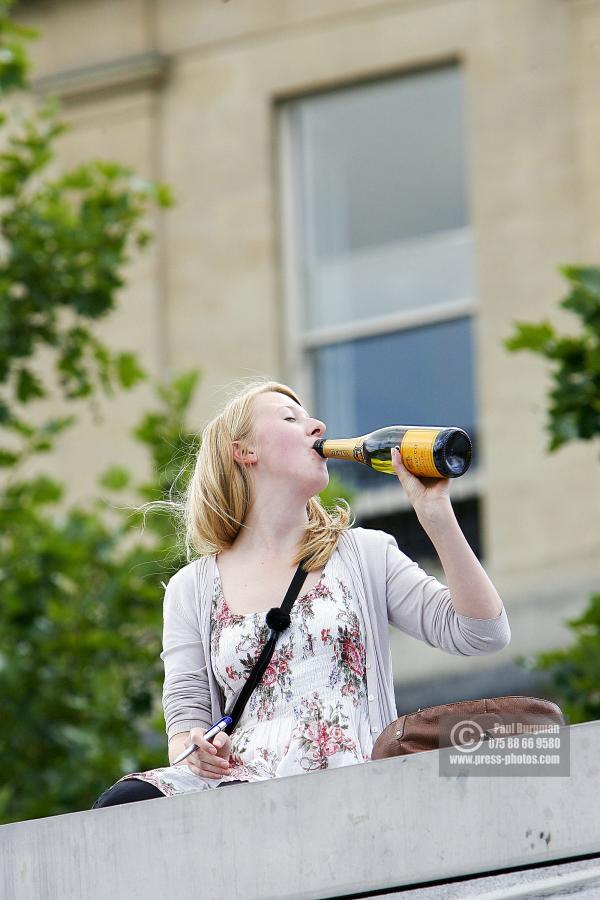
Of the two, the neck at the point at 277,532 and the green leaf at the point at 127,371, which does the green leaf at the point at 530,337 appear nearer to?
the neck at the point at 277,532

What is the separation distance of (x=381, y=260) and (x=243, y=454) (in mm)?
11298

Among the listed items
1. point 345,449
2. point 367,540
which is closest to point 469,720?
point 367,540

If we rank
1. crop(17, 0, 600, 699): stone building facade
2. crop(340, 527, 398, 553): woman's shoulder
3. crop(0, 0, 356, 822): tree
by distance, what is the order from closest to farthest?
crop(340, 527, 398, 553): woman's shoulder, crop(0, 0, 356, 822): tree, crop(17, 0, 600, 699): stone building facade

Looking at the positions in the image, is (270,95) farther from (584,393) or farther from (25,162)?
(584,393)

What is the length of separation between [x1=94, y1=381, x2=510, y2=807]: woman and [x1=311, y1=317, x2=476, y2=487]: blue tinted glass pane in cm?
1027

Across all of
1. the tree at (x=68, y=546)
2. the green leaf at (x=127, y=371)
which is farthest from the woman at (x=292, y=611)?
the green leaf at (x=127, y=371)

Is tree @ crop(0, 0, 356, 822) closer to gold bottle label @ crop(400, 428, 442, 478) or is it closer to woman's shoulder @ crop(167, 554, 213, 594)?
woman's shoulder @ crop(167, 554, 213, 594)

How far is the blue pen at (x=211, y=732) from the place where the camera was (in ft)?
14.3

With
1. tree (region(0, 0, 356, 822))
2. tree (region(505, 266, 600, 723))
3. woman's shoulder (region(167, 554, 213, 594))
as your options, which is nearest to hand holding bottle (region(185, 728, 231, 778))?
woman's shoulder (region(167, 554, 213, 594))

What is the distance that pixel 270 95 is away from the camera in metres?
16.6

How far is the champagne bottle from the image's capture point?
4305 mm

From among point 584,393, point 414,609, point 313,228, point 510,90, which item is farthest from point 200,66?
point 414,609

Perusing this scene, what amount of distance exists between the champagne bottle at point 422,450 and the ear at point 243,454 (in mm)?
254

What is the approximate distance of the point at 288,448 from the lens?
4695mm
